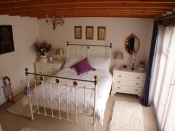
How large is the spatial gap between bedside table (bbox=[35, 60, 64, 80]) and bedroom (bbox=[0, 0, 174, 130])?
0.73 ft

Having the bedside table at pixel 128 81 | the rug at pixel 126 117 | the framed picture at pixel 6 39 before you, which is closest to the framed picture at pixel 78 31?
the bedside table at pixel 128 81

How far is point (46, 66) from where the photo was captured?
4.48m

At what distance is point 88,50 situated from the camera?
14.4ft

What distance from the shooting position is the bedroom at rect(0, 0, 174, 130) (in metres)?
3.77

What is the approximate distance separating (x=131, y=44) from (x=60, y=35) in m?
2.25

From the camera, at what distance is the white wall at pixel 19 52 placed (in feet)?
11.8

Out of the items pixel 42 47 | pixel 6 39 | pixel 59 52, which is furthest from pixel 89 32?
pixel 6 39

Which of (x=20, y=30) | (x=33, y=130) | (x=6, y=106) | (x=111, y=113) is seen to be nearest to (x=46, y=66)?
(x=20, y=30)

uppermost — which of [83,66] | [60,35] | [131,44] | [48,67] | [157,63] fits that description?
[60,35]

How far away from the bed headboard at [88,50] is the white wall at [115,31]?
13 centimetres

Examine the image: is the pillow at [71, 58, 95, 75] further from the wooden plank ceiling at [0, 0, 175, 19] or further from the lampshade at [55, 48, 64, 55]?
the wooden plank ceiling at [0, 0, 175, 19]

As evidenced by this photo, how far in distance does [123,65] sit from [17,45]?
3092 mm

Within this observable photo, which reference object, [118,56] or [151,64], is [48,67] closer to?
[118,56]

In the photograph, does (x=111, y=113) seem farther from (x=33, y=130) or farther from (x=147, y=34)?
(x=147, y=34)
